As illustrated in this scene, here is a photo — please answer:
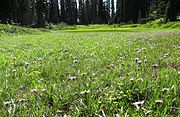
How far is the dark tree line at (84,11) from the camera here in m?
68.1

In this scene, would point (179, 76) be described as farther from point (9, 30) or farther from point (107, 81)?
point (9, 30)

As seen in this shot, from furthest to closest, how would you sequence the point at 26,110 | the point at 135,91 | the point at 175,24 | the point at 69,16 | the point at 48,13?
1. the point at 69,16
2. the point at 48,13
3. the point at 175,24
4. the point at 135,91
5. the point at 26,110

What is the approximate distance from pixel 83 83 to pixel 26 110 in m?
1.22

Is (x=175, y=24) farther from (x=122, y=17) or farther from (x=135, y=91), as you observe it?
(x=122, y=17)

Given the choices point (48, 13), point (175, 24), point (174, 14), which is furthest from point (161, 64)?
point (48, 13)

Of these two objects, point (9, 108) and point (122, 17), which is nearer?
point (9, 108)

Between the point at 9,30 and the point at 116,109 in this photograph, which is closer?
the point at 116,109

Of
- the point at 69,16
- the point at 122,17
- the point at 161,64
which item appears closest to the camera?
the point at 161,64

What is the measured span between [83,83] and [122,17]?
10725 centimetres

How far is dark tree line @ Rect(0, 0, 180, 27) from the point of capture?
68125 millimetres

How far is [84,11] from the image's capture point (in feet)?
445

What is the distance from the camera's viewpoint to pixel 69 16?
130m

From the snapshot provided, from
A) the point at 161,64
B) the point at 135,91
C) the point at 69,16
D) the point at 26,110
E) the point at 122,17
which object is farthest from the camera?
the point at 69,16

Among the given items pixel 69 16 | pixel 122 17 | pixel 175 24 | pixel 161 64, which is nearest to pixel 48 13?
pixel 69 16
